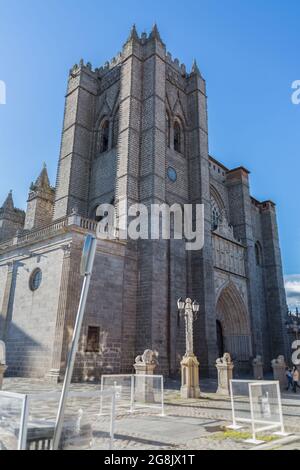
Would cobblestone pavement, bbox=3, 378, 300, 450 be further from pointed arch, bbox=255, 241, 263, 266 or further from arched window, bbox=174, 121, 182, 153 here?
pointed arch, bbox=255, 241, 263, 266

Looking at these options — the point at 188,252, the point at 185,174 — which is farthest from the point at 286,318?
the point at 185,174

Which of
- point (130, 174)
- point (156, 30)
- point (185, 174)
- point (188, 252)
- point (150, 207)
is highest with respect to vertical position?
point (156, 30)

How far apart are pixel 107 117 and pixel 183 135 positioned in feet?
17.2

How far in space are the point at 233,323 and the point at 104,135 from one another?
15.3 meters

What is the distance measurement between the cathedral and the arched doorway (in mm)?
67

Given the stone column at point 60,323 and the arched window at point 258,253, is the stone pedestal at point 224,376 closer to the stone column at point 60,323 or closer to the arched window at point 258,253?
the stone column at point 60,323

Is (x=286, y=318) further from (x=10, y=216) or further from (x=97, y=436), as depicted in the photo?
(x=97, y=436)

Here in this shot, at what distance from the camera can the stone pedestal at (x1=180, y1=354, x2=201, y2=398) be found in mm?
11633

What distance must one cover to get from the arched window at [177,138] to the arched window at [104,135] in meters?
4.60

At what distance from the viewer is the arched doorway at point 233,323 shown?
77.3 feet

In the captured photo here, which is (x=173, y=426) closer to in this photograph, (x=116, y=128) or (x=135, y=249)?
(x=135, y=249)

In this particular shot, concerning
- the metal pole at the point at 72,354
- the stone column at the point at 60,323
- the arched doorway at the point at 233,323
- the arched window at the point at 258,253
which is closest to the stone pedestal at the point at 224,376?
the stone column at the point at 60,323

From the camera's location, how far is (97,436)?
5340 millimetres

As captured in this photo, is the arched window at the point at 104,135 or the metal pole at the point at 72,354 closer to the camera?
the metal pole at the point at 72,354
